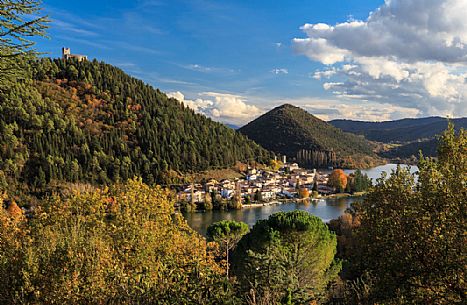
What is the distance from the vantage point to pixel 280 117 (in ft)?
431

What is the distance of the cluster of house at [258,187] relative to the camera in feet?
179

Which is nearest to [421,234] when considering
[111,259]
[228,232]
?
[111,259]

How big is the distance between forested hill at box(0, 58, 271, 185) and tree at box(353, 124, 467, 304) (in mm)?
48544

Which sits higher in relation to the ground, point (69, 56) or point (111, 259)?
point (69, 56)

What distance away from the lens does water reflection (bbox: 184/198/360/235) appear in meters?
41.0

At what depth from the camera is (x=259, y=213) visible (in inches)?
1860

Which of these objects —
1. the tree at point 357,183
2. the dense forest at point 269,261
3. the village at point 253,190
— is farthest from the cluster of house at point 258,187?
the dense forest at point 269,261

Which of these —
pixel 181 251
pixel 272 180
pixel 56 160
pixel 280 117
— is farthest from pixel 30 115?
pixel 280 117

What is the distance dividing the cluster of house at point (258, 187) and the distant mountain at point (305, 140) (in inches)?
990

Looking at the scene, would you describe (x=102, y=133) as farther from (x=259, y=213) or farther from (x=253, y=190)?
(x=259, y=213)

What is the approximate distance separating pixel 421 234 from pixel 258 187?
57317 millimetres

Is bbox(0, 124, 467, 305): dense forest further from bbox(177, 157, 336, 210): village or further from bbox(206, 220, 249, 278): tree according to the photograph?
bbox(177, 157, 336, 210): village

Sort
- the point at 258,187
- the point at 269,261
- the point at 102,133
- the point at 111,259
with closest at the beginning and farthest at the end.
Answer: the point at 269,261
the point at 111,259
the point at 258,187
the point at 102,133

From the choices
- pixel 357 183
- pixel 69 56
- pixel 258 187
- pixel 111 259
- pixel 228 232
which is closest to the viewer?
pixel 111 259
